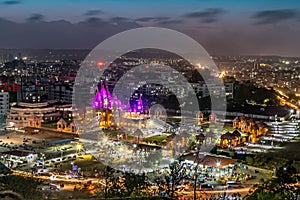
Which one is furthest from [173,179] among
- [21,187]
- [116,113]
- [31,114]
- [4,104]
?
[4,104]

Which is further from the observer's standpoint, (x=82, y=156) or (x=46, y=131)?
(x=46, y=131)

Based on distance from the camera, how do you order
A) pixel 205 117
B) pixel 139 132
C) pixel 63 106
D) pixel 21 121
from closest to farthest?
pixel 139 132
pixel 21 121
pixel 205 117
pixel 63 106

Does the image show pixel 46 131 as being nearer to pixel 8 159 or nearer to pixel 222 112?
pixel 8 159

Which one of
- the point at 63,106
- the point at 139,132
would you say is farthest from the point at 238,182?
the point at 63,106

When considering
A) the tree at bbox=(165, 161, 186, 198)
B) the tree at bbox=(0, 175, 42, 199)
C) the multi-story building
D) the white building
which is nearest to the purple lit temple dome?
the multi-story building

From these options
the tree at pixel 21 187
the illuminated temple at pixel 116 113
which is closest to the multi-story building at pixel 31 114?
the illuminated temple at pixel 116 113

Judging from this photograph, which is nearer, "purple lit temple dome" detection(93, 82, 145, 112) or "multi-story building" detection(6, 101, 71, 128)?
"multi-story building" detection(6, 101, 71, 128)

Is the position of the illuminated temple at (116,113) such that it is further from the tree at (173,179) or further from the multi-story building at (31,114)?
the tree at (173,179)

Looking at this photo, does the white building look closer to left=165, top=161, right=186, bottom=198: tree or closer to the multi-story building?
the multi-story building
